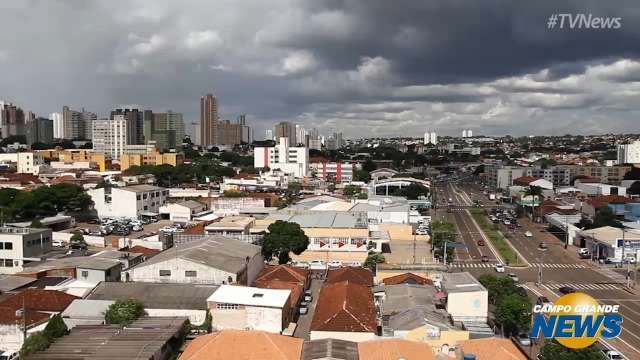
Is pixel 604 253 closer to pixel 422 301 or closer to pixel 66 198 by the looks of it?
pixel 422 301

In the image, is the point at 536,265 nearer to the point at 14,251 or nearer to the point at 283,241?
the point at 283,241

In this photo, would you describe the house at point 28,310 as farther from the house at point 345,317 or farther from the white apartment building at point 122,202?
the white apartment building at point 122,202

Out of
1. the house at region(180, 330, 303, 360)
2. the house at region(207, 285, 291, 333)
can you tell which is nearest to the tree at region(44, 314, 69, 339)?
the house at region(180, 330, 303, 360)

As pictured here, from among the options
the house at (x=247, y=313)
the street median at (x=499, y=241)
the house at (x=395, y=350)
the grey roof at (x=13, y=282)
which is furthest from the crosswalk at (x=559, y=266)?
the grey roof at (x=13, y=282)

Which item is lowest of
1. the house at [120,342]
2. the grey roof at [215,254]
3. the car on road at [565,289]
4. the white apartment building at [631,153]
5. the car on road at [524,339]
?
the car on road at [565,289]

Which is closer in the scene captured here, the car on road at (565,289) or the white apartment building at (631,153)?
the car on road at (565,289)

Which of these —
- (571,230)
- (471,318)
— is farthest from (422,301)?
(571,230)

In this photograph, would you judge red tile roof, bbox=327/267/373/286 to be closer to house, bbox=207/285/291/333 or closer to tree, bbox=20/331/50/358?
house, bbox=207/285/291/333
